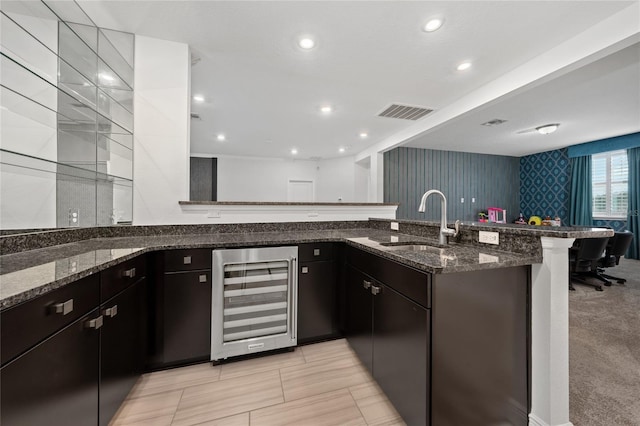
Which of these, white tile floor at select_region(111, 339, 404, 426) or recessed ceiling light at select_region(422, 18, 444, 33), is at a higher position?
recessed ceiling light at select_region(422, 18, 444, 33)

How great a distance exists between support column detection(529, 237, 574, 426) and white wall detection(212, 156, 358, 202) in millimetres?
6174

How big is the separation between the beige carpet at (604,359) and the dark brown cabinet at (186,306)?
87.4 inches

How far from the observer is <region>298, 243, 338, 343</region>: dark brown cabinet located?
1.93 meters

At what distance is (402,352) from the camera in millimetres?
1255

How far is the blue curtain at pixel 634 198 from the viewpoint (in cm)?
518

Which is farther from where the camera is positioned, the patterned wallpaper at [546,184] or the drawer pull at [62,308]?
the patterned wallpaper at [546,184]

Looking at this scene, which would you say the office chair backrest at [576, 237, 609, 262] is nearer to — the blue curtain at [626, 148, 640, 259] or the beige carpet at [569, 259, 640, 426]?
the beige carpet at [569, 259, 640, 426]

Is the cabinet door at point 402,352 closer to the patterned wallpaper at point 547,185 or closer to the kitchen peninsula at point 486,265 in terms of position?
the kitchen peninsula at point 486,265

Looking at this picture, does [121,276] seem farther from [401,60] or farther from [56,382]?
[401,60]

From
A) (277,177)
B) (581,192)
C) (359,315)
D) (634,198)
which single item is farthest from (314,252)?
(581,192)

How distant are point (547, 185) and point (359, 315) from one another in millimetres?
7901

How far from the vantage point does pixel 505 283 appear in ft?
3.98

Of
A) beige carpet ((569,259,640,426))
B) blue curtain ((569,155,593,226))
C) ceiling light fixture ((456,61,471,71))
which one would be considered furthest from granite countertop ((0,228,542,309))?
blue curtain ((569,155,593,226))

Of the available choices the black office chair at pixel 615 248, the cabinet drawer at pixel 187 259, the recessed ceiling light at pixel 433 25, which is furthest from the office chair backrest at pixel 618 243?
the cabinet drawer at pixel 187 259
